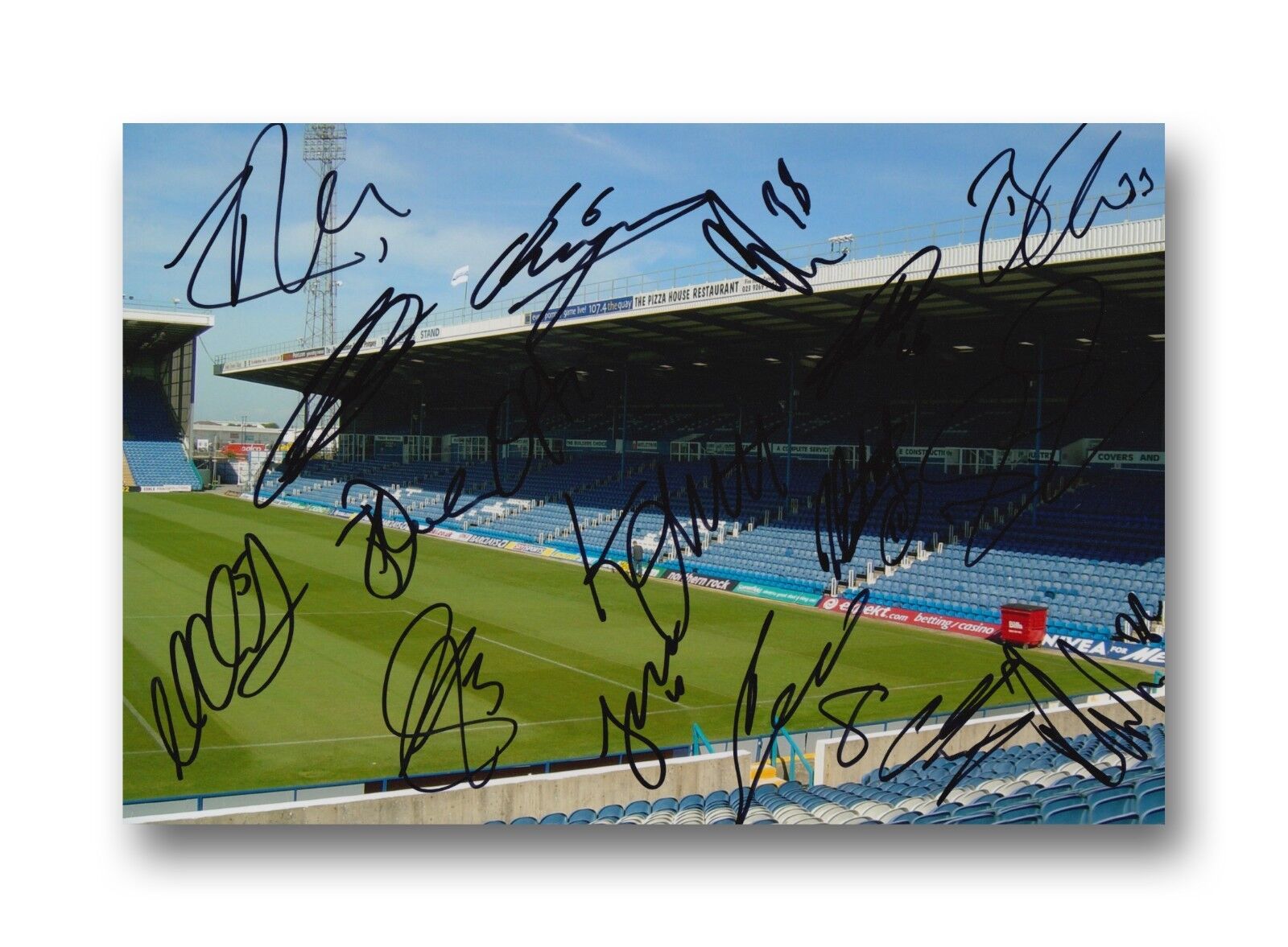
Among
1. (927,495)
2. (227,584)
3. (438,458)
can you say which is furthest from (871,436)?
(227,584)

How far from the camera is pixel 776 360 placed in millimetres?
14664

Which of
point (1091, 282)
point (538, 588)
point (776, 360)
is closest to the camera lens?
point (1091, 282)

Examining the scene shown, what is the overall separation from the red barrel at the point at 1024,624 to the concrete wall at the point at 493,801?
3817 mm

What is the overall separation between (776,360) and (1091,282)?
5422mm

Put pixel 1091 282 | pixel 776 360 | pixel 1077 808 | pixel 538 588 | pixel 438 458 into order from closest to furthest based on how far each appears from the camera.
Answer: pixel 1077 808, pixel 1091 282, pixel 438 458, pixel 776 360, pixel 538 588

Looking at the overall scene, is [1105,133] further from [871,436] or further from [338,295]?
[338,295]

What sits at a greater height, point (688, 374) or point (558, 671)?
point (688, 374)
